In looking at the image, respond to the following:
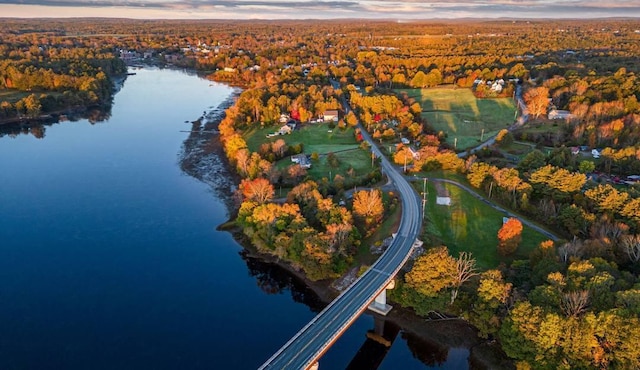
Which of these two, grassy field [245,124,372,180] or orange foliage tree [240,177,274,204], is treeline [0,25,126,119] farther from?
orange foliage tree [240,177,274,204]

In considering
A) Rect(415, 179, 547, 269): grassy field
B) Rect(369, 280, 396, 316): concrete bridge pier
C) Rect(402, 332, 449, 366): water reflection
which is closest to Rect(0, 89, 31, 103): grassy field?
Rect(415, 179, 547, 269): grassy field

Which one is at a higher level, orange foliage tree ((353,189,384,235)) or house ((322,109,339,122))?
house ((322,109,339,122))

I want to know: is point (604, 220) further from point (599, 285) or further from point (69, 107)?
point (69, 107)

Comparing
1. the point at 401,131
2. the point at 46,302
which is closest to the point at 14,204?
the point at 46,302

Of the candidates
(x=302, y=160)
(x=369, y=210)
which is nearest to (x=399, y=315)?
(x=369, y=210)

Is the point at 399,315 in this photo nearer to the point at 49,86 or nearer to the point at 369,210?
the point at 369,210
